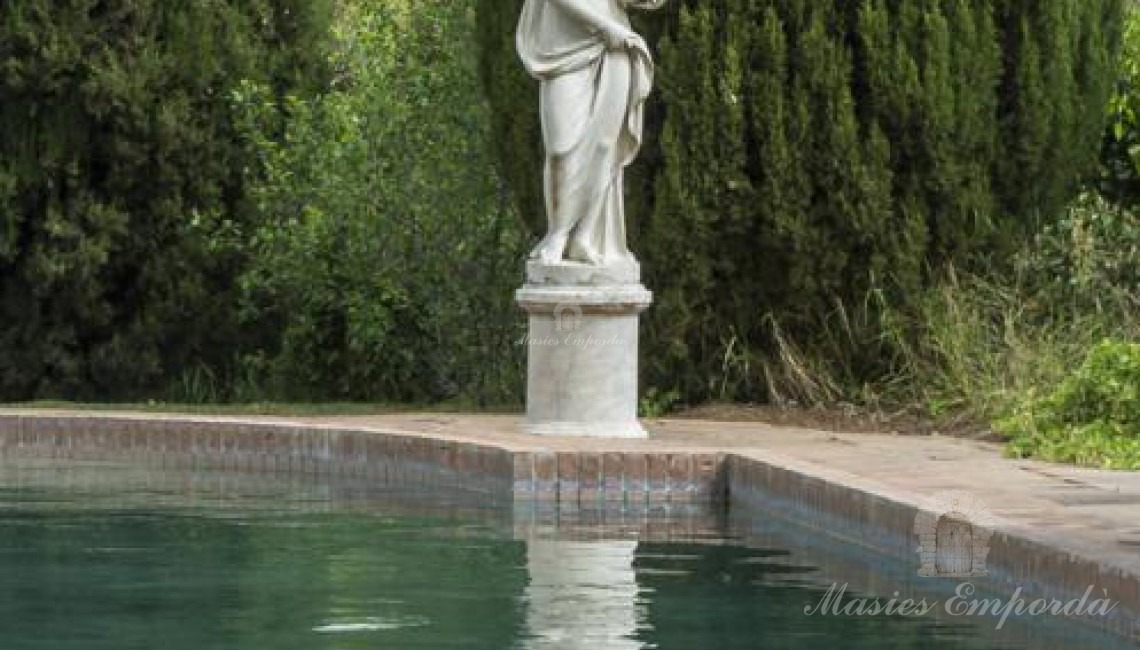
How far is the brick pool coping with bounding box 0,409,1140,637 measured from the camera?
9898 millimetres

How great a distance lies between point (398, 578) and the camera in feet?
34.5

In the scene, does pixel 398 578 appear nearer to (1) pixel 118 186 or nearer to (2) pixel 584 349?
(2) pixel 584 349

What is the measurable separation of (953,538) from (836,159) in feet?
18.1

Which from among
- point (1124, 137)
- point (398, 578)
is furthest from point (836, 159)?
point (398, 578)

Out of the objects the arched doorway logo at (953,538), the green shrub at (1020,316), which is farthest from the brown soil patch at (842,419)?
the arched doorway logo at (953,538)

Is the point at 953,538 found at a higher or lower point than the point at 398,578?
higher

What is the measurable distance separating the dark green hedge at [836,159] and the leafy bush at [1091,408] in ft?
5.95

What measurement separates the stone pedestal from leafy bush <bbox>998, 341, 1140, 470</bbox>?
1957 mm

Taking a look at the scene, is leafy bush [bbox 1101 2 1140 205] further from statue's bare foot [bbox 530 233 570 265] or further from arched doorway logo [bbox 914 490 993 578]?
arched doorway logo [bbox 914 490 993 578]

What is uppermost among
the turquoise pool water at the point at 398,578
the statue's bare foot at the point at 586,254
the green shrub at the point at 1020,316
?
the statue's bare foot at the point at 586,254

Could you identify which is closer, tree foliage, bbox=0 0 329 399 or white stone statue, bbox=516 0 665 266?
white stone statue, bbox=516 0 665 266

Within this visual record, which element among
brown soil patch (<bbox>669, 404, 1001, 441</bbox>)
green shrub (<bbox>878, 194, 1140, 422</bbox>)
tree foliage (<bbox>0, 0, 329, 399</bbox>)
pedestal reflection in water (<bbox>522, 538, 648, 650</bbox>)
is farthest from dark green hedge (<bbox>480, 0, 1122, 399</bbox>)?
pedestal reflection in water (<bbox>522, 538, 648, 650</bbox>)

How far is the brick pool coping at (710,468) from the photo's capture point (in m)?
9.90

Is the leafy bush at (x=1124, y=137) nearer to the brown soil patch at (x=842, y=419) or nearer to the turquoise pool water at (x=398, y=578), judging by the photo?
the brown soil patch at (x=842, y=419)
